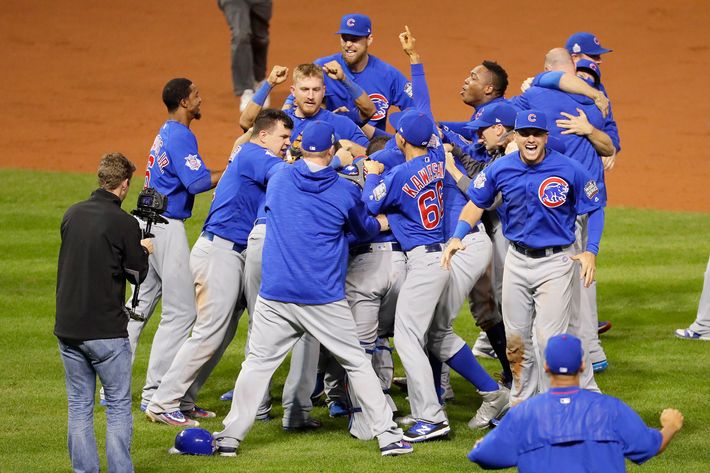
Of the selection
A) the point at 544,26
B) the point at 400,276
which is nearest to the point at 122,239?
the point at 400,276

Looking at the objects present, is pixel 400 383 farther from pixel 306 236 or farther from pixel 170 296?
pixel 306 236

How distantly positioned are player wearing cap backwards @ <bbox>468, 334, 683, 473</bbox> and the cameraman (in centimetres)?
230

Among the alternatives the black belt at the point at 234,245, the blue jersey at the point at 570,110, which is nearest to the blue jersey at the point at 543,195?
the blue jersey at the point at 570,110

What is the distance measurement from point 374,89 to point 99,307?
3.59 m

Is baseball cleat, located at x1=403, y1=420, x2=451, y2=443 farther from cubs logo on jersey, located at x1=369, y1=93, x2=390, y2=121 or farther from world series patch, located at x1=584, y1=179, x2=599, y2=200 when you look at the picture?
cubs logo on jersey, located at x1=369, y1=93, x2=390, y2=121

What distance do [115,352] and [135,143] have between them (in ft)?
35.7

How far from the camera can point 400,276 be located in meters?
7.74

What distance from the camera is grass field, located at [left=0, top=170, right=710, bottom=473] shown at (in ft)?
23.4

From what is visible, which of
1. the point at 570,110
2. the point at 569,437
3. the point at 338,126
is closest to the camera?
the point at 569,437

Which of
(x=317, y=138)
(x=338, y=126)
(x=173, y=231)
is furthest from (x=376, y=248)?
(x=173, y=231)

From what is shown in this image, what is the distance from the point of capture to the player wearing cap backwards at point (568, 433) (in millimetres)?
4703

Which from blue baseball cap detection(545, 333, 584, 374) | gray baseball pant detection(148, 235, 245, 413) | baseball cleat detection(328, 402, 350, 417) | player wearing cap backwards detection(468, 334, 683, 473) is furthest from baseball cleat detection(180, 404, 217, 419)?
blue baseball cap detection(545, 333, 584, 374)

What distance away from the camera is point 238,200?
7.89 m

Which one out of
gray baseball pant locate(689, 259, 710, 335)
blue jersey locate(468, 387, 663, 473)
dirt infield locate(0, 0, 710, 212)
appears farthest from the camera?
dirt infield locate(0, 0, 710, 212)
